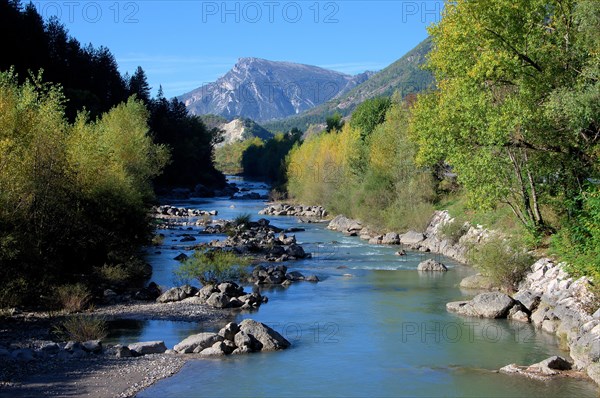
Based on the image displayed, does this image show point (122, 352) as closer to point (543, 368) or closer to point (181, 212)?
point (543, 368)

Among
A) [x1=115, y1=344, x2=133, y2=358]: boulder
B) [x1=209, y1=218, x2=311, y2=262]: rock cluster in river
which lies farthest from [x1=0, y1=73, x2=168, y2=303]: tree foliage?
[x1=209, y1=218, x2=311, y2=262]: rock cluster in river

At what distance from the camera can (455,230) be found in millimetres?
44438

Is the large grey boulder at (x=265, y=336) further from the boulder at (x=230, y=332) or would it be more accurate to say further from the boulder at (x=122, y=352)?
the boulder at (x=122, y=352)

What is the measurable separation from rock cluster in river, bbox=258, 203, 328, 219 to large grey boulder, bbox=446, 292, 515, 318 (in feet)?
160

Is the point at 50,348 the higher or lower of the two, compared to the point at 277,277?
lower

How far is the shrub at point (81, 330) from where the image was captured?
2238 cm

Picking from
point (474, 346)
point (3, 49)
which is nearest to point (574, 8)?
point (474, 346)

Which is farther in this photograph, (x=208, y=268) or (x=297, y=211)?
(x=297, y=211)

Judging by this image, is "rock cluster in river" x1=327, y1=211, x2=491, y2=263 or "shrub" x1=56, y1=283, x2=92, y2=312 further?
"rock cluster in river" x1=327, y1=211, x2=491, y2=263

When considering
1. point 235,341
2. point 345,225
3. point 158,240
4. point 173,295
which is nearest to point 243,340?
point 235,341

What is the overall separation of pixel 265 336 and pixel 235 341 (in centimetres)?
101

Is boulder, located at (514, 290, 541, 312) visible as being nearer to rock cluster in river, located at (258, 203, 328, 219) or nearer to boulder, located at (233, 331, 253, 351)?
boulder, located at (233, 331, 253, 351)

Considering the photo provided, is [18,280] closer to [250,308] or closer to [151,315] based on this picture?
[151,315]

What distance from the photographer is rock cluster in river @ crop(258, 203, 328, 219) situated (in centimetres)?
7775
